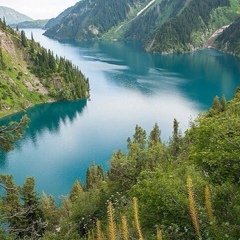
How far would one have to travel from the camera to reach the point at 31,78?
607ft

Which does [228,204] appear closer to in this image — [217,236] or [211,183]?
[211,183]

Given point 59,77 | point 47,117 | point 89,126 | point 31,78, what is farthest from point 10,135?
point 59,77

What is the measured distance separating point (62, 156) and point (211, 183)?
88.9m

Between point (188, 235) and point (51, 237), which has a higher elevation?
point (188, 235)

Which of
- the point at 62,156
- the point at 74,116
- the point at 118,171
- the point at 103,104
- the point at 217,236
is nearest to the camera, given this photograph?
the point at 217,236

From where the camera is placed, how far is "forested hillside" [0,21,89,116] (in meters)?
164

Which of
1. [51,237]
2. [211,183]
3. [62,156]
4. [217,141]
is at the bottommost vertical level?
[62,156]

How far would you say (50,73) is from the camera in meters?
190

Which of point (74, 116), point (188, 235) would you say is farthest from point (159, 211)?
point (74, 116)

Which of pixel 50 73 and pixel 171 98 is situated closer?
pixel 171 98

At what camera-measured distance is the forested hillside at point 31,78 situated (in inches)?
6475

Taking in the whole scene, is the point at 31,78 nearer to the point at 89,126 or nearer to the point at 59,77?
the point at 59,77

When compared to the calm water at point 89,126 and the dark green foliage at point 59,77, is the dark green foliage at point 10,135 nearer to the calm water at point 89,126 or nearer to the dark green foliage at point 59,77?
the calm water at point 89,126

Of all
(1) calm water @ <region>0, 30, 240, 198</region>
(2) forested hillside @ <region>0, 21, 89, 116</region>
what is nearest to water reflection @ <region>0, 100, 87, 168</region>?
(1) calm water @ <region>0, 30, 240, 198</region>
